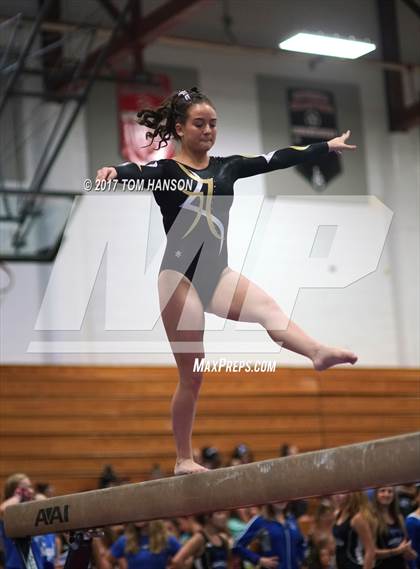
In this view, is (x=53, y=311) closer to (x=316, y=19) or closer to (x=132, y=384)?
(x=132, y=384)

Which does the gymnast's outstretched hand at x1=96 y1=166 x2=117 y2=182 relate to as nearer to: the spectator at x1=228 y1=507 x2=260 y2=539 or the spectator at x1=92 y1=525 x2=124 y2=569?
the spectator at x1=92 y1=525 x2=124 y2=569

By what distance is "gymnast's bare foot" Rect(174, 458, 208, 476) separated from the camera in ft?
15.6

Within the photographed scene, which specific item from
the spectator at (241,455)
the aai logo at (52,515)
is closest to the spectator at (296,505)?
the spectator at (241,455)

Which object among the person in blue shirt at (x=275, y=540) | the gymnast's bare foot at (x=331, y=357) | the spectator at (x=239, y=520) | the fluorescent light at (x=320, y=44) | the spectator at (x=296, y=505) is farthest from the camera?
the spectator at (x=296, y=505)

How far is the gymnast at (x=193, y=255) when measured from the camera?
4582 mm

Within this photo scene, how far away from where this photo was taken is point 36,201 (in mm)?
11039

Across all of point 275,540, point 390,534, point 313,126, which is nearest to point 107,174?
point 390,534

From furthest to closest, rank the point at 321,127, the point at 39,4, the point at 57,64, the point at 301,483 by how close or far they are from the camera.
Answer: the point at 321,127, the point at 39,4, the point at 57,64, the point at 301,483

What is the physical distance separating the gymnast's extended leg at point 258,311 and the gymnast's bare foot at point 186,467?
70 centimetres

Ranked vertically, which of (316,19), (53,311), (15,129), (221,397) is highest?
(316,19)

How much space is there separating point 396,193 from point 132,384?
476cm

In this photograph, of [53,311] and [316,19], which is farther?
[316,19]

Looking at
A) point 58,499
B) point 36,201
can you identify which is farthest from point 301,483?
point 36,201

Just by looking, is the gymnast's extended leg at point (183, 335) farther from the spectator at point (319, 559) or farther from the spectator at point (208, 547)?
the spectator at point (319, 559)
